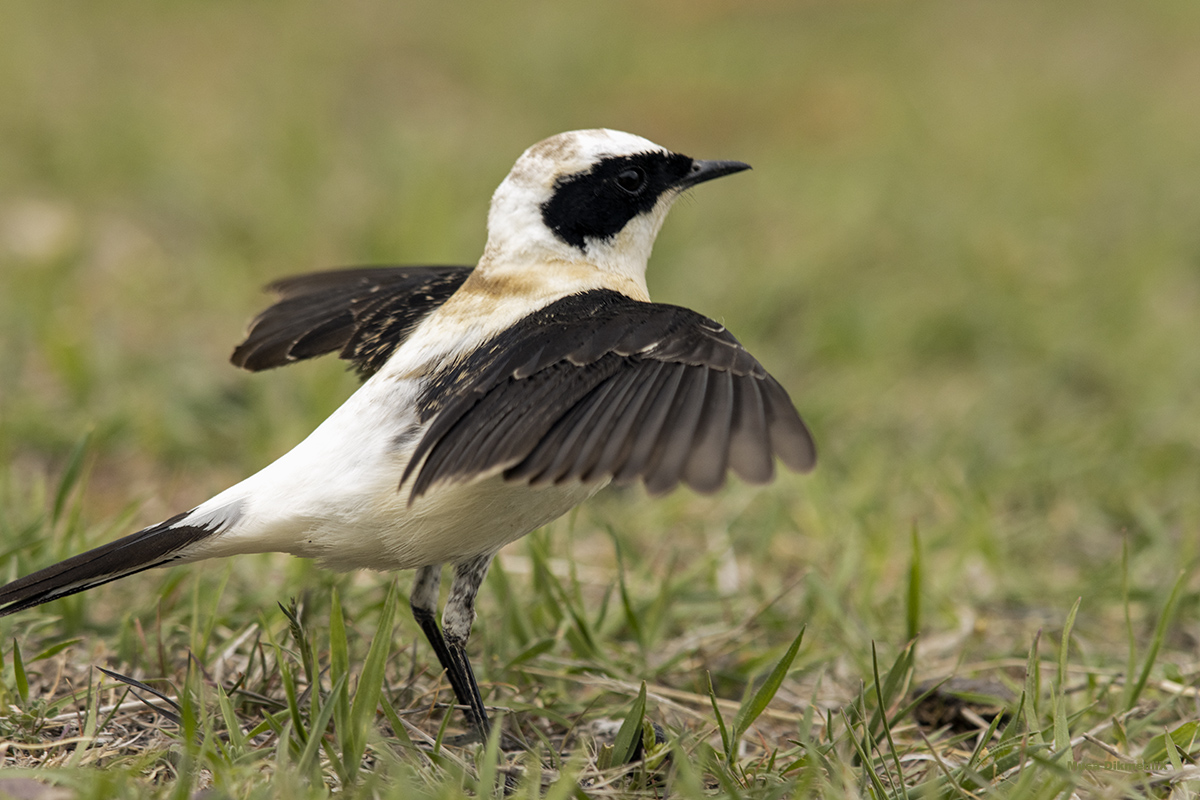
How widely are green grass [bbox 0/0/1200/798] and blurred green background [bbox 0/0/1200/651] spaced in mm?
33

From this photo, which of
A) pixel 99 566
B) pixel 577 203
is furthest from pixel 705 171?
pixel 99 566

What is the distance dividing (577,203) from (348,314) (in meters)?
0.93

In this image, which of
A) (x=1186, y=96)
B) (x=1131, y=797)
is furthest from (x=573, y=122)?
(x=1131, y=797)

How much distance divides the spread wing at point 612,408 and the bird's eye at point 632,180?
64cm

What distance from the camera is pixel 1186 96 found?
12281mm

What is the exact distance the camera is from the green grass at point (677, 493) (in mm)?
3139

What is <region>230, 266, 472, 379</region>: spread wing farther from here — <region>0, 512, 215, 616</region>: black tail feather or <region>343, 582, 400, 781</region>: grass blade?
<region>343, 582, 400, 781</region>: grass blade

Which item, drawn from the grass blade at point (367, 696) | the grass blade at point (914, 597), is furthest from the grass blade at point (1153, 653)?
the grass blade at point (367, 696)

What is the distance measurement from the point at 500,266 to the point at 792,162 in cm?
674

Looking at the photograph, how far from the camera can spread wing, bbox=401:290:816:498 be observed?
266 cm

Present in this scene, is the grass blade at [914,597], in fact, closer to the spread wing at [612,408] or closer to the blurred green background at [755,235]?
the blurred green background at [755,235]

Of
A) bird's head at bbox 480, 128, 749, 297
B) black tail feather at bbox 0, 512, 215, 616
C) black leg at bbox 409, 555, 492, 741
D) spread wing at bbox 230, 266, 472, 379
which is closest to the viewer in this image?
black tail feather at bbox 0, 512, 215, 616

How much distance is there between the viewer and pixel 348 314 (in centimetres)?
411

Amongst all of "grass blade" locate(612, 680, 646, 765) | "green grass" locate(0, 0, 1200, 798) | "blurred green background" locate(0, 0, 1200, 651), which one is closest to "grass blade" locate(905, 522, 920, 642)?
"green grass" locate(0, 0, 1200, 798)
